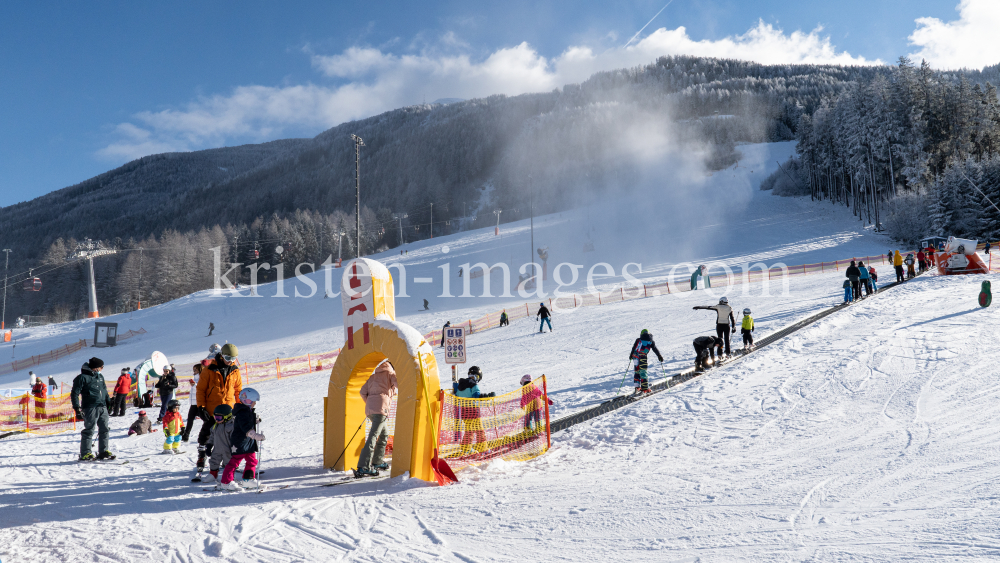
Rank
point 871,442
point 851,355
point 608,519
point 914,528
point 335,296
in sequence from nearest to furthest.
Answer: point 914,528
point 608,519
point 871,442
point 851,355
point 335,296

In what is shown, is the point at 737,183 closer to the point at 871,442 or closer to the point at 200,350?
the point at 200,350

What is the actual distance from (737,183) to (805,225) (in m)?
19.3

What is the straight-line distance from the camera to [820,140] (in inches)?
2351

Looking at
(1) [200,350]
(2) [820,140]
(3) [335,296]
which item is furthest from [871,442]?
(2) [820,140]

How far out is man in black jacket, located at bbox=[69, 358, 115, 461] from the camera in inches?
311

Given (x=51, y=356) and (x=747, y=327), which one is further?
(x=51, y=356)

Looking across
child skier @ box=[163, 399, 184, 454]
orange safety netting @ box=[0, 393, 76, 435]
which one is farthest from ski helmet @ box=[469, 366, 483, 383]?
orange safety netting @ box=[0, 393, 76, 435]

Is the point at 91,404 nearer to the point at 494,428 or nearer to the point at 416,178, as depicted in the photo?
the point at 494,428

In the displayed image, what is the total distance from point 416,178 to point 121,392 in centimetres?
12680

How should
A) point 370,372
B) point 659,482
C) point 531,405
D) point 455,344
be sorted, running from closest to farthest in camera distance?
1. point 659,482
2. point 370,372
3. point 531,405
4. point 455,344

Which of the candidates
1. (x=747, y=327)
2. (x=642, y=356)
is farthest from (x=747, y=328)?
(x=642, y=356)

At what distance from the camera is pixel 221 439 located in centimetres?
627

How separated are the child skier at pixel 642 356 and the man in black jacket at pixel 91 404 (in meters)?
8.94

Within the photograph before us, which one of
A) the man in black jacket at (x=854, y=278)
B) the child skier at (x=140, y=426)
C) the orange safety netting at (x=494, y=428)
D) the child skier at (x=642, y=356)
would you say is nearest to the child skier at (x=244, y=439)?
the orange safety netting at (x=494, y=428)
